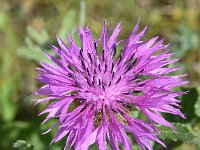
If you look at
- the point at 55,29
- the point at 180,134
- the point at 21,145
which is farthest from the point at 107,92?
the point at 55,29

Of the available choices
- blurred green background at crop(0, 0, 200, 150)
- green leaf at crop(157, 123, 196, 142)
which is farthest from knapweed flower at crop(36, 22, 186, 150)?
blurred green background at crop(0, 0, 200, 150)

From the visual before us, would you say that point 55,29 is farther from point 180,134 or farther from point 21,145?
point 180,134

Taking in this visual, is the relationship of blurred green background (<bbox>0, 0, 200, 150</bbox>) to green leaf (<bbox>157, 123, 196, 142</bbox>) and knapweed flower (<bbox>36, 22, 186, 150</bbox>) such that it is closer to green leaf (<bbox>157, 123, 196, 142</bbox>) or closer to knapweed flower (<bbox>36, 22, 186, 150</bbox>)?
knapweed flower (<bbox>36, 22, 186, 150</bbox>)

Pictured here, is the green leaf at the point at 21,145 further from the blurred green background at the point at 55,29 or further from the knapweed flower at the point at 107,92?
the blurred green background at the point at 55,29

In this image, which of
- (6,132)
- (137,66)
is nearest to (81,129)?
(137,66)

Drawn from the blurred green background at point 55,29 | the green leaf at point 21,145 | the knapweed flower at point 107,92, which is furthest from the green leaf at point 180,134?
the blurred green background at point 55,29

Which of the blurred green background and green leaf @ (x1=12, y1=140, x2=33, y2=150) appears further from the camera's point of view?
the blurred green background
